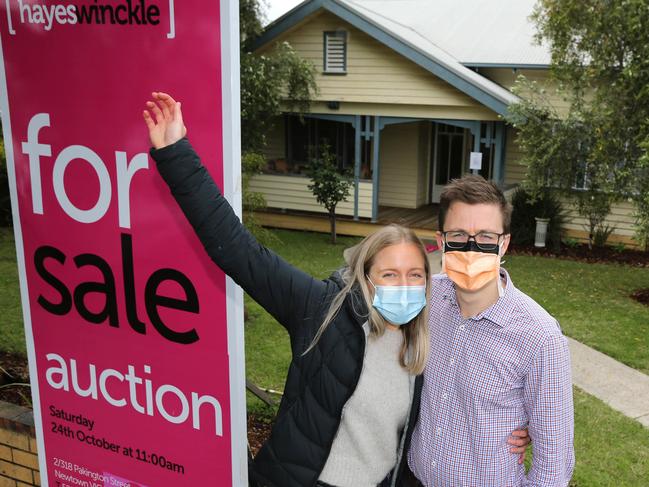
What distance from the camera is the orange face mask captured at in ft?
7.71

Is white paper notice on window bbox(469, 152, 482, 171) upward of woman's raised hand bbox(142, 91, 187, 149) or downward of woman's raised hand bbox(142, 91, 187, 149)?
downward

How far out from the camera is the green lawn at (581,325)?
5219 mm

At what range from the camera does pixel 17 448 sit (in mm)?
3492

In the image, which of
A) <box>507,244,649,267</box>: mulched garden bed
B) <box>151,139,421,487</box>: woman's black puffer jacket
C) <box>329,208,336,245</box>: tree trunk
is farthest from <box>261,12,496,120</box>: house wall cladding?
<box>151,139,421,487</box>: woman's black puffer jacket

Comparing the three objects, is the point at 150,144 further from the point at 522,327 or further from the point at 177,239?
the point at 522,327

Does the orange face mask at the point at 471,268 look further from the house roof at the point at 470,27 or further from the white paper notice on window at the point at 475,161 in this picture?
the house roof at the point at 470,27

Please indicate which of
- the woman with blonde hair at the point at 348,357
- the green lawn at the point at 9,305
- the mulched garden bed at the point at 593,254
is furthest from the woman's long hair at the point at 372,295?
the mulched garden bed at the point at 593,254

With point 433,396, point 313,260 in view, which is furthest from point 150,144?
point 313,260

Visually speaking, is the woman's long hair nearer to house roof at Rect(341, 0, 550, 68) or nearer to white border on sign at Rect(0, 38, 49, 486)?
white border on sign at Rect(0, 38, 49, 486)

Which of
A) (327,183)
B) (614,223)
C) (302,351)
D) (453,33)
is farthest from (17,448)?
(453,33)

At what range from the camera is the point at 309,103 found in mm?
15750

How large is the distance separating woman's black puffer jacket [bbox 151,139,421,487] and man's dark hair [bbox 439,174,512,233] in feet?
1.75

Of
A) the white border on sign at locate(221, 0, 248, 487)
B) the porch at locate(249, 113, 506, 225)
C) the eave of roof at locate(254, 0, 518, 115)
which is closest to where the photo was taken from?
the white border on sign at locate(221, 0, 248, 487)

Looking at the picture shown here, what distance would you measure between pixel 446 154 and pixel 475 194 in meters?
16.5
